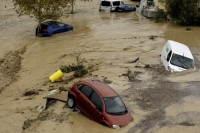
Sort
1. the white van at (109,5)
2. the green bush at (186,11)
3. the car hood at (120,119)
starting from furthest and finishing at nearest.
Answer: the white van at (109,5)
the green bush at (186,11)
the car hood at (120,119)

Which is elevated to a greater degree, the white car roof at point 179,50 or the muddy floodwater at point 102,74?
the white car roof at point 179,50

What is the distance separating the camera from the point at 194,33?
2916cm

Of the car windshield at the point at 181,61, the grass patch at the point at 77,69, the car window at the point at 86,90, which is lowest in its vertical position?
the grass patch at the point at 77,69

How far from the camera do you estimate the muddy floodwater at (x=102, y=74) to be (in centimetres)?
1248

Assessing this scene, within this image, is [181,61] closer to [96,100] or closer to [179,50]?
[179,50]

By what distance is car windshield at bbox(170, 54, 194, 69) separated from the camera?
18.3 m

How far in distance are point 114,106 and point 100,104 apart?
54 centimetres

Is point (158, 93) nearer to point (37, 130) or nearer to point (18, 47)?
point (37, 130)

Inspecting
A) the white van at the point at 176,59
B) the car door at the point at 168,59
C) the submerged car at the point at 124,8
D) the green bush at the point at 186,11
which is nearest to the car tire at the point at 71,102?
the white van at the point at 176,59

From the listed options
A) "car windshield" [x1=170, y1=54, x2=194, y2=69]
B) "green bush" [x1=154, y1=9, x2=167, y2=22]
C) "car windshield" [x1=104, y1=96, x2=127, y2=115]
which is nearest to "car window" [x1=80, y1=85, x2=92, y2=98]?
"car windshield" [x1=104, y1=96, x2=127, y2=115]

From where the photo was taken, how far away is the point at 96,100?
12.4 m

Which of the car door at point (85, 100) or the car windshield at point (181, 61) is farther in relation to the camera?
the car windshield at point (181, 61)

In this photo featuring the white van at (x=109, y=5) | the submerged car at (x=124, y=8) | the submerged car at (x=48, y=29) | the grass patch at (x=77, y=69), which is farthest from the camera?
the white van at (x=109, y=5)

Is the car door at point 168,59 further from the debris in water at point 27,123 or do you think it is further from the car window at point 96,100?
the debris in water at point 27,123
